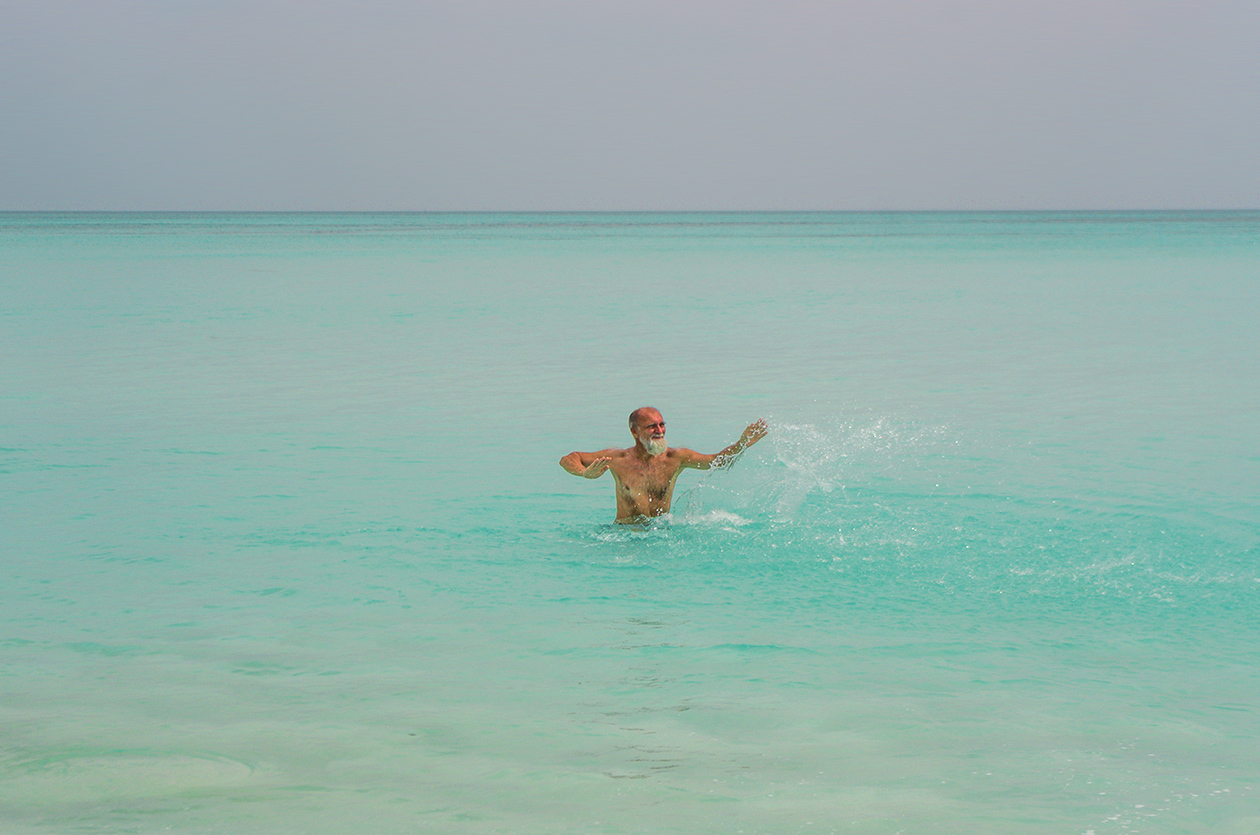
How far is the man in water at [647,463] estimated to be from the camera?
749 centimetres

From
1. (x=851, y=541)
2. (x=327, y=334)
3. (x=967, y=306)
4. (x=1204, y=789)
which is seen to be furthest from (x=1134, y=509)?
(x=967, y=306)

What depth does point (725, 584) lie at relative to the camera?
7211mm

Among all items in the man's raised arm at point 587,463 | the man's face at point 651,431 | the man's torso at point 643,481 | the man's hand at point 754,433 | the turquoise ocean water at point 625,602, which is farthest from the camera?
the man's torso at point 643,481

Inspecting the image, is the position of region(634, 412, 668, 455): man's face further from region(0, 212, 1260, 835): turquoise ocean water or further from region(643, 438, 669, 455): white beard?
region(0, 212, 1260, 835): turquoise ocean water

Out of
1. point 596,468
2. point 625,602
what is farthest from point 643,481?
point 625,602

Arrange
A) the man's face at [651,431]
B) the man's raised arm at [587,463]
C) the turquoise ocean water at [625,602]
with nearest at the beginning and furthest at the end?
the turquoise ocean water at [625,602]
the man's raised arm at [587,463]
the man's face at [651,431]

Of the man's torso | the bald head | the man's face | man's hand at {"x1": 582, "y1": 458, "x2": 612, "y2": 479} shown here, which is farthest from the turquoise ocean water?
the bald head

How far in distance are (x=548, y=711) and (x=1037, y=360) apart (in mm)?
13562

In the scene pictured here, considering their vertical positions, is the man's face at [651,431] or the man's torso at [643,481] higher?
the man's face at [651,431]

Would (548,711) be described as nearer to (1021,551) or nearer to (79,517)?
(1021,551)

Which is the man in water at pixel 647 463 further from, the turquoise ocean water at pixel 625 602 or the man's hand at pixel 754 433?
the turquoise ocean water at pixel 625 602

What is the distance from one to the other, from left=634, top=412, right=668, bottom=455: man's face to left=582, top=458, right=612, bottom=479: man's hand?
0.27m

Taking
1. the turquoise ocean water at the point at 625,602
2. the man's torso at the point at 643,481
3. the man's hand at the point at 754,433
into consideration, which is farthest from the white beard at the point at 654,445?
the turquoise ocean water at the point at 625,602

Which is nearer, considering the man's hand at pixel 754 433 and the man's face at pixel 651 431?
the man's hand at pixel 754 433
